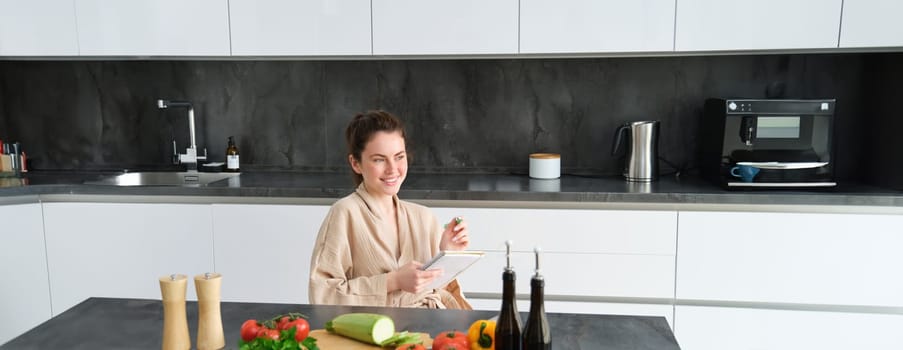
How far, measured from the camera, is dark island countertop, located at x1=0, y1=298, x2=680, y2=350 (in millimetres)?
1296

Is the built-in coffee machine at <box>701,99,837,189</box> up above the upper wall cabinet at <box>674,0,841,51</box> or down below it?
below

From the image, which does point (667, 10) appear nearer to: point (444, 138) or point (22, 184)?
point (444, 138)

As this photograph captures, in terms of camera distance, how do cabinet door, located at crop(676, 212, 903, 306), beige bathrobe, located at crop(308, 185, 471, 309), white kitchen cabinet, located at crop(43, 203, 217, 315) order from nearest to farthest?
beige bathrobe, located at crop(308, 185, 471, 309) < cabinet door, located at crop(676, 212, 903, 306) < white kitchen cabinet, located at crop(43, 203, 217, 315)

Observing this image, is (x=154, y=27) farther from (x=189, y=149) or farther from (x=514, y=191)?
(x=514, y=191)

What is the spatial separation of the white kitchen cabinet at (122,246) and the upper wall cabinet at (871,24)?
2596 mm

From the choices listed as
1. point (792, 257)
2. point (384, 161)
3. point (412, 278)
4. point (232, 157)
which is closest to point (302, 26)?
point (232, 157)

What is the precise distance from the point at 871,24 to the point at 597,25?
1.02 m

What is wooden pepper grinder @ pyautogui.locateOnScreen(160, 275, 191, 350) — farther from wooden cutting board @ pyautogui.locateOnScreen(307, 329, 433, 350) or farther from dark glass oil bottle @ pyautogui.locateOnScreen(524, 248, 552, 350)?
dark glass oil bottle @ pyautogui.locateOnScreen(524, 248, 552, 350)

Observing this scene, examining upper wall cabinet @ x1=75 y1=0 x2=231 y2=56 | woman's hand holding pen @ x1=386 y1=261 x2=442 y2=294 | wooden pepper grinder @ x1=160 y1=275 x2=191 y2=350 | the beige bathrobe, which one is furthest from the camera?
upper wall cabinet @ x1=75 y1=0 x2=231 y2=56

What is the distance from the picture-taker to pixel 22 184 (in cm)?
274

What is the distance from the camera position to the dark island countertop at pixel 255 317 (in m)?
1.30

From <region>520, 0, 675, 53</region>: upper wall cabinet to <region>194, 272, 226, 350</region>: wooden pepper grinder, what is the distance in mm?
1801

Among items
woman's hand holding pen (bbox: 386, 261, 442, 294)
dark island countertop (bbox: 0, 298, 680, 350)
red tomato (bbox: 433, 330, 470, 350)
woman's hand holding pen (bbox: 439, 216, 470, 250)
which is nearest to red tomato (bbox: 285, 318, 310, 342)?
dark island countertop (bbox: 0, 298, 680, 350)

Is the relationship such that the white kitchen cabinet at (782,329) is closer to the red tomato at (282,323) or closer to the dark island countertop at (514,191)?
the dark island countertop at (514,191)
